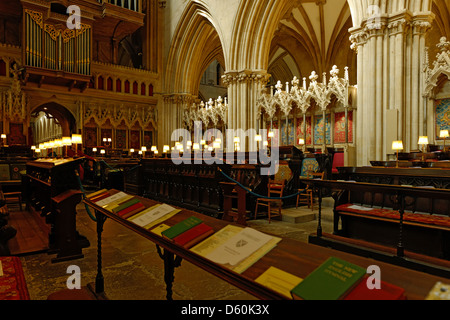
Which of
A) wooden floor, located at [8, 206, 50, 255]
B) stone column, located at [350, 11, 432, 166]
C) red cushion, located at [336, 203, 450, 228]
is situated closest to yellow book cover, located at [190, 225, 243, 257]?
red cushion, located at [336, 203, 450, 228]

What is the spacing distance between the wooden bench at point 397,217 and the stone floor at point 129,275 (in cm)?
93

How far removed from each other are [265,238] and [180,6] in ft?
63.4

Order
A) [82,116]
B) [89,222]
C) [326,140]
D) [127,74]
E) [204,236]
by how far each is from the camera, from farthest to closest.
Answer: [127,74]
[82,116]
[326,140]
[89,222]
[204,236]

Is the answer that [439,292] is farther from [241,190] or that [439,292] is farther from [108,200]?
[241,190]

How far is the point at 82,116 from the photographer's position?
17.2 meters

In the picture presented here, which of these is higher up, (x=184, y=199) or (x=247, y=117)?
(x=247, y=117)

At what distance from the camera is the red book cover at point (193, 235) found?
158 centimetres

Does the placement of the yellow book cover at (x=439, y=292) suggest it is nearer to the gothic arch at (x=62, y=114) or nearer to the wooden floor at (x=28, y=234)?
the wooden floor at (x=28, y=234)

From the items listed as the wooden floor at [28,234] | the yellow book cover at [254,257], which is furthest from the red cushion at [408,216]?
the wooden floor at [28,234]

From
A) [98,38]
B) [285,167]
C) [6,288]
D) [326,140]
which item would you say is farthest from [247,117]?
[6,288]

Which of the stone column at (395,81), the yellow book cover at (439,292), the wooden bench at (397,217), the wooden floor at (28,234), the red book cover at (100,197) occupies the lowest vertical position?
the wooden floor at (28,234)

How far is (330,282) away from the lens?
3.38 feet

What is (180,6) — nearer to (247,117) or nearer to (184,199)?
(247,117)

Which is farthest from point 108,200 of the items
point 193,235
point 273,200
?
point 273,200
